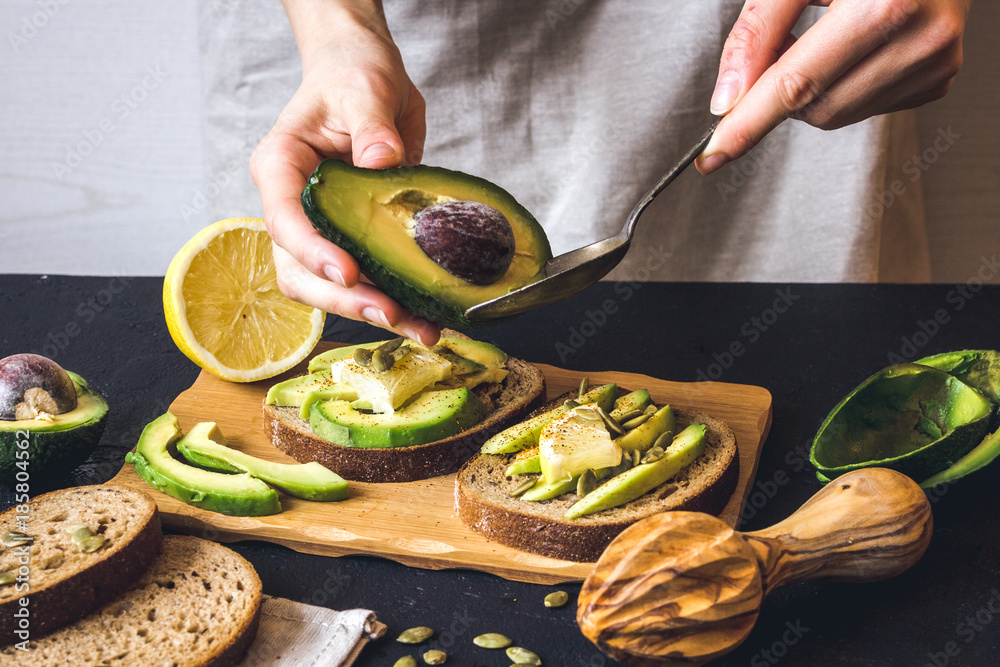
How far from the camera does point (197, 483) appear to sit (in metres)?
1.69

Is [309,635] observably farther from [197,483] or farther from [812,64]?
[812,64]

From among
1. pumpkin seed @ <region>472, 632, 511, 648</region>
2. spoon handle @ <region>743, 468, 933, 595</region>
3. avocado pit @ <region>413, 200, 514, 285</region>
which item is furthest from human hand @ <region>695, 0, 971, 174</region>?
pumpkin seed @ <region>472, 632, 511, 648</region>

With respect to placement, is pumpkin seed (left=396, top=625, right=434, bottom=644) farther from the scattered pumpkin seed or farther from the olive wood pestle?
the scattered pumpkin seed

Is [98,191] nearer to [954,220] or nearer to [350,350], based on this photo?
[350,350]

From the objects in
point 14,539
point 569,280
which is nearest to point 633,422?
point 569,280

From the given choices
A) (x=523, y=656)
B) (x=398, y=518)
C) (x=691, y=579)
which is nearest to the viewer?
(x=691, y=579)

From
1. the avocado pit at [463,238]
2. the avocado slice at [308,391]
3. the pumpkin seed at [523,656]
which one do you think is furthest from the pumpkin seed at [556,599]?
the avocado slice at [308,391]

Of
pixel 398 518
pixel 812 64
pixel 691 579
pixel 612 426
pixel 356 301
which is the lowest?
pixel 398 518

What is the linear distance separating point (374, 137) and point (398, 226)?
264 mm

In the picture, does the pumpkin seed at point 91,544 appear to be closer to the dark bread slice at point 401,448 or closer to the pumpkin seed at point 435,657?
the dark bread slice at point 401,448

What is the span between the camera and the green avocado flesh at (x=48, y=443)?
170 centimetres

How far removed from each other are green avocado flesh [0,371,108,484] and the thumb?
80 cm

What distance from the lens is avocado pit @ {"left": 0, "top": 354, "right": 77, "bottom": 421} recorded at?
1756mm

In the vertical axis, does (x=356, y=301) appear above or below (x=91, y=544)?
above
